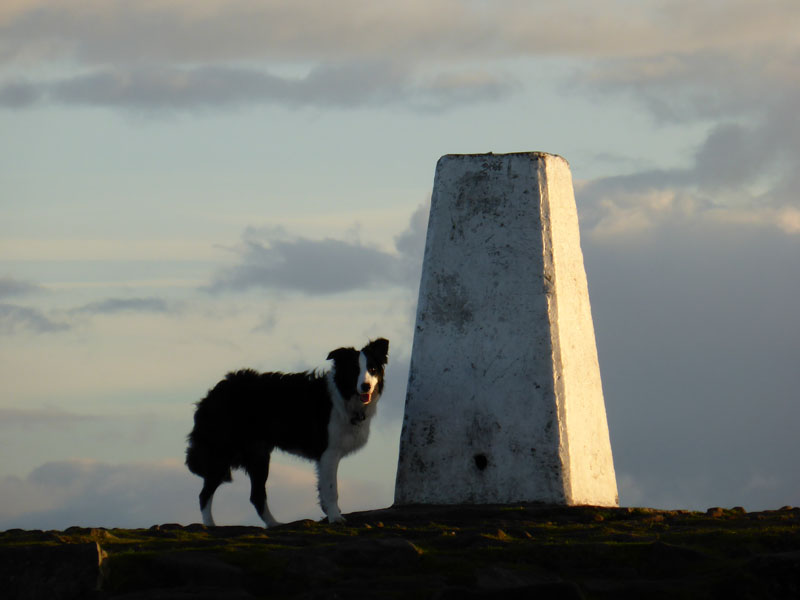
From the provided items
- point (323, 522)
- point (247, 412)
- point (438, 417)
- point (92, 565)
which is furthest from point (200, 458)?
point (92, 565)

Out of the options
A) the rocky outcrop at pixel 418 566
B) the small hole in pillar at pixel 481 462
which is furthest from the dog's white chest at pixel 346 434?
the rocky outcrop at pixel 418 566

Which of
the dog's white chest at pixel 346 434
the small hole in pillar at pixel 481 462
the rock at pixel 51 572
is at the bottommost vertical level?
the rock at pixel 51 572

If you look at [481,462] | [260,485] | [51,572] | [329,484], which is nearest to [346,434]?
[329,484]

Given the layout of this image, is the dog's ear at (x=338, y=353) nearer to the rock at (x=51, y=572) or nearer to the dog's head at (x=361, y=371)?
the dog's head at (x=361, y=371)

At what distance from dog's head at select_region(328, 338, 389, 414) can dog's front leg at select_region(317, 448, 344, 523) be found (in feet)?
1.95

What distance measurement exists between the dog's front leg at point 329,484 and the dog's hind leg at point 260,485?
819 mm

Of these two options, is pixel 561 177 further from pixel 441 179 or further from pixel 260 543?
pixel 260 543

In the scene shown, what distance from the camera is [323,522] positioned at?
10766 mm

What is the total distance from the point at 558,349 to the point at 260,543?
4136 mm

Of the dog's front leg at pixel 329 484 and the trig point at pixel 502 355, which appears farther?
the trig point at pixel 502 355

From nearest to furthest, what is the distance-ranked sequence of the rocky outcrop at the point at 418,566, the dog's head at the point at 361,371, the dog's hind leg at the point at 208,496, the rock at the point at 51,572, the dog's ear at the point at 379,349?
the rocky outcrop at the point at 418,566 → the rock at the point at 51,572 → the dog's head at the point at 361,371 → the dog's ear at the point at 379,349 → the dog's hind leg at the point at 208,496

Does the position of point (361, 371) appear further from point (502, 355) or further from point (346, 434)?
point (502, 355)

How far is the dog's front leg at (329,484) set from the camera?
10.9 metres

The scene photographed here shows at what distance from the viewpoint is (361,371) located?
35.7 feet
